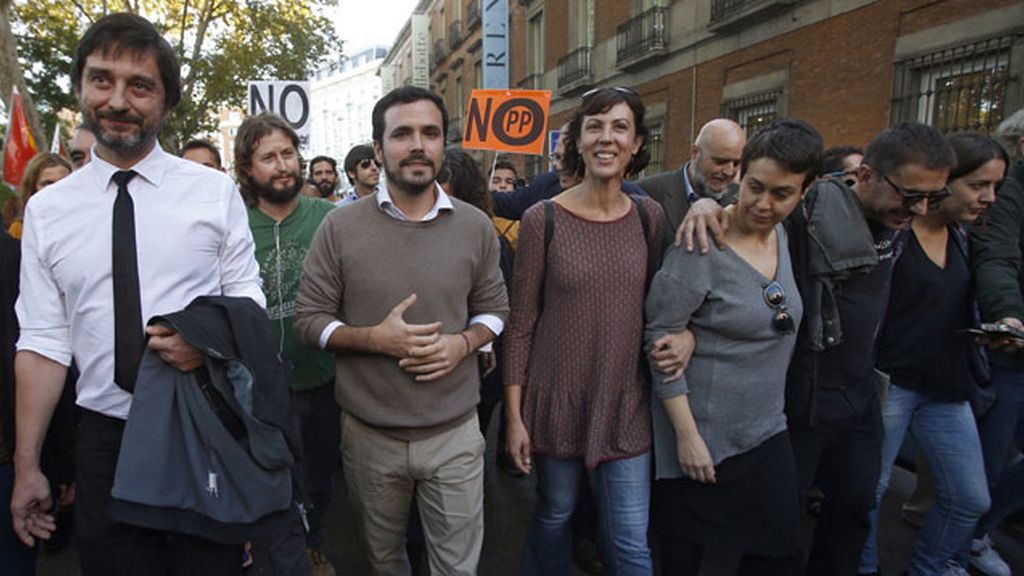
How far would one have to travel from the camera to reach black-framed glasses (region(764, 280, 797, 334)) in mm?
2061

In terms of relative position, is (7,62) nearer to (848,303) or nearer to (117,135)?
(117,135)

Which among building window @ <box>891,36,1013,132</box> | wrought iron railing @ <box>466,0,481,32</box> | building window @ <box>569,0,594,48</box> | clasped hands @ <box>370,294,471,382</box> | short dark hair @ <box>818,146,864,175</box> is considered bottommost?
clasped hands @ <box>370,294,471,382</box>

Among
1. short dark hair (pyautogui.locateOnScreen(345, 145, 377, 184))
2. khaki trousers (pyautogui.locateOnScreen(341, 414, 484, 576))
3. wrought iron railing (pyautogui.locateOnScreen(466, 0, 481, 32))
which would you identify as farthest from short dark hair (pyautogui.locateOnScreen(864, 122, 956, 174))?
wrought iron railing (pyautogui.locateOnScreen(466, 0, 481, 32))

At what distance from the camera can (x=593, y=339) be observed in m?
2.20

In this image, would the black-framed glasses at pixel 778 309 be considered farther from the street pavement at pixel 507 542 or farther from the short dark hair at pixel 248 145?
the short dark hair at pixel 248 145

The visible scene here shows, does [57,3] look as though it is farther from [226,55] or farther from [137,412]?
[137,412]

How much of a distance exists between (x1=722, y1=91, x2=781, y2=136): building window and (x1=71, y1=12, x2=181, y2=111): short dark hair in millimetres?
10372

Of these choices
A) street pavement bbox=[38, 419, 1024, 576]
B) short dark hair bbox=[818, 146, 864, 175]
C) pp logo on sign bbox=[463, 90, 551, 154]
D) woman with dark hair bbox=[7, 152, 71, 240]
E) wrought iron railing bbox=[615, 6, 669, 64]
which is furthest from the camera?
wrought iron railing bbox=[615, 6, 669, 64]

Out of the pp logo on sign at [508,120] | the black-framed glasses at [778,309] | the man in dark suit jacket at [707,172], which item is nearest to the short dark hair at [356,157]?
the pp logo on sign at [508,120]

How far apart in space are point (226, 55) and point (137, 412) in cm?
2041

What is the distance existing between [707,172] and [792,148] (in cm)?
120

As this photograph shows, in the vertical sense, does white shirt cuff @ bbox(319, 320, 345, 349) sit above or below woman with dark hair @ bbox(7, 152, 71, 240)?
below

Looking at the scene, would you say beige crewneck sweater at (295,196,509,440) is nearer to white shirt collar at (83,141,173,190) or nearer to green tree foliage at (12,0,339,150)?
white shirt collar at (83,141,173,190)

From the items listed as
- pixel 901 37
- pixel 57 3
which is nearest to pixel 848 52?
pixel 901 37
